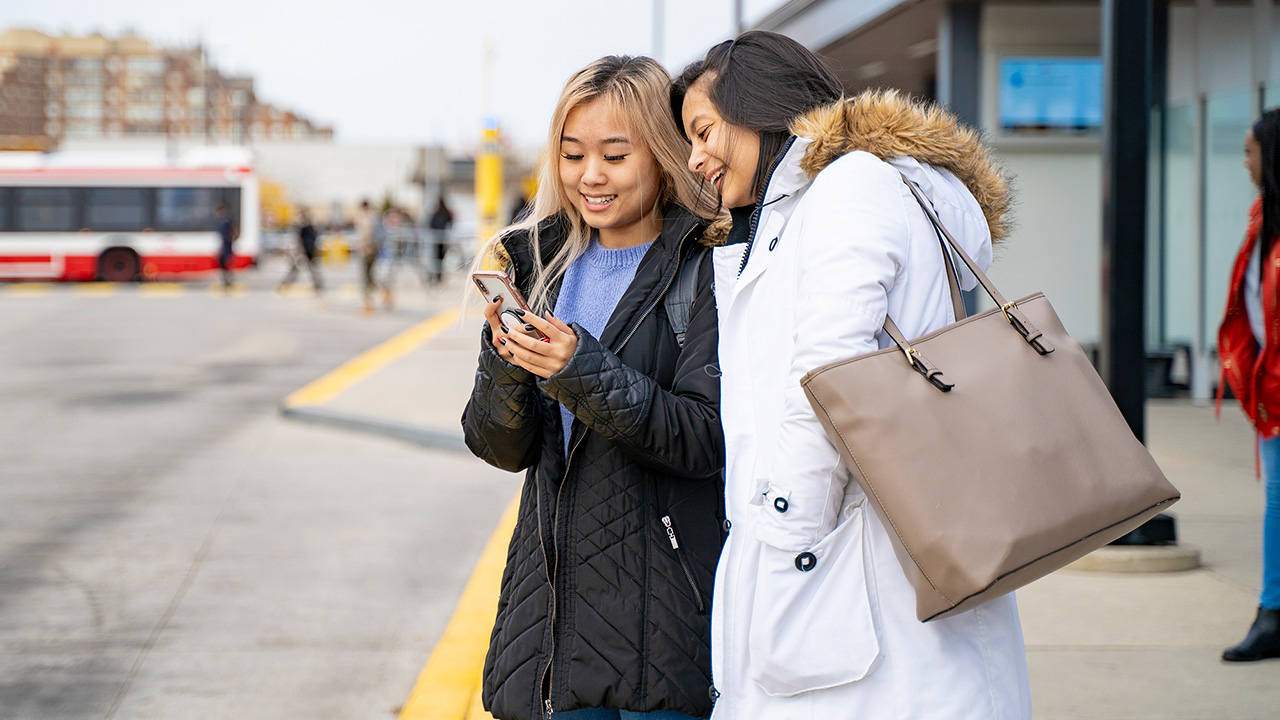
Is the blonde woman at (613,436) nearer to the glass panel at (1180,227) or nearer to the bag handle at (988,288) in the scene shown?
the bag handle at (988,288)

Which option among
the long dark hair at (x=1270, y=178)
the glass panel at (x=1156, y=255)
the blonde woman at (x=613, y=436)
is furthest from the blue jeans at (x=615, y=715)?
the glass panel at (x=1156, y=255)

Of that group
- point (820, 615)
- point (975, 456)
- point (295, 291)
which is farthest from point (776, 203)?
point (295, 291)

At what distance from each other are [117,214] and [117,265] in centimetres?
125

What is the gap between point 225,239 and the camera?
2614 cm

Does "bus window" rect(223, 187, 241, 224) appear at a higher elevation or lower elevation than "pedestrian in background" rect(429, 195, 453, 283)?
higher

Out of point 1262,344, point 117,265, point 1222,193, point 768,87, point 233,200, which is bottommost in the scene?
point 1262,344

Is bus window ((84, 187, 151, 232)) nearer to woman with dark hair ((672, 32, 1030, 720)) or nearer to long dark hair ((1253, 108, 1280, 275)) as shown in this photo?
long dark hair ((1253, 108, 1280, 275))

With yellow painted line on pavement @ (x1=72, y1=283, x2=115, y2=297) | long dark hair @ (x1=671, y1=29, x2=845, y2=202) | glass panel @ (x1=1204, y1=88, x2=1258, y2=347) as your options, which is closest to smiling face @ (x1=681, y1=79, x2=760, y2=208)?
long dark hair @ (x1=671, y1=29, x2=845, y2=202)

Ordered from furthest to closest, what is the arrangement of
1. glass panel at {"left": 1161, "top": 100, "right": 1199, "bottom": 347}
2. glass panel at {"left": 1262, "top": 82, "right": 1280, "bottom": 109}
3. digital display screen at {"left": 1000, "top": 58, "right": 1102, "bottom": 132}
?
1. digital display screen at {"left": 1000, "top": 58, "right": 1102, "bottom": 132}
2. glass panel at {"left": 1161, "top": 100, "right": 1199, "bottom": 347}
3. glass panel at {"left": 1262, "top": 82, "right": 1280, "bottom": 109}

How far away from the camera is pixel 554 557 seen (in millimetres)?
2150

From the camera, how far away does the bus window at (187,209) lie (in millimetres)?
28188

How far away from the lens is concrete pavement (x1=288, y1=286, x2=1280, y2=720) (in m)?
3.63

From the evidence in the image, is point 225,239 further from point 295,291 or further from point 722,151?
point 722,151

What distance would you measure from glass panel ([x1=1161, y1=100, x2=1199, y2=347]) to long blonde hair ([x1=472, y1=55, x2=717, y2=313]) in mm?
9419
